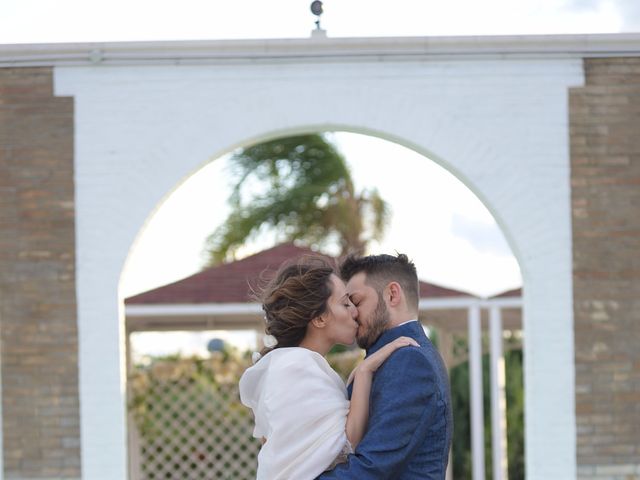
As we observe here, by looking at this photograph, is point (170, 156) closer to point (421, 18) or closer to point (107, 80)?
point (107, 80)

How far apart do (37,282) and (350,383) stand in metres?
3.75

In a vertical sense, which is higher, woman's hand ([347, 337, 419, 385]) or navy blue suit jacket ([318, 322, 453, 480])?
woman's hand ([347, 337, 419, 385])

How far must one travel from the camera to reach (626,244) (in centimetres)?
686

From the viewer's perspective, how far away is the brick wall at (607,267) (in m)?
6.81

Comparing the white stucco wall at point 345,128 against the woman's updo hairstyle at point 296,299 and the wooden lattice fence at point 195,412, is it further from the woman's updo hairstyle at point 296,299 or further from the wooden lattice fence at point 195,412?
the wooden lattice fence at point 195,412

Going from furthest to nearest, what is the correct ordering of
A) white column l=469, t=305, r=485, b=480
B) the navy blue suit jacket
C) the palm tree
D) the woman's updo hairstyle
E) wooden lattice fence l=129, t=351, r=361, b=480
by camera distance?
1. the palm tree
2. wooden lattice fence l=129, t=351, r=361, b=480
3. white column l=469, t=305, r=485, b=480
4. the woman's updo hairstyle
5. the navy blue suit jacket

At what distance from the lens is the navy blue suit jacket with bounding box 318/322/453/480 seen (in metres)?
3.07

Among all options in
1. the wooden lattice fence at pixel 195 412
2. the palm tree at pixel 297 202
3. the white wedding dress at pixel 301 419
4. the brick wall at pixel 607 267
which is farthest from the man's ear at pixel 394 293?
the palm tree at pixel 297 202

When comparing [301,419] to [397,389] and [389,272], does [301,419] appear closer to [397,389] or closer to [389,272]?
[397,389]

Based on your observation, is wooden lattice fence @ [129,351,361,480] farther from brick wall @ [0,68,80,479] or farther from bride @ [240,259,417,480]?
bride @ [240,259,417,480]

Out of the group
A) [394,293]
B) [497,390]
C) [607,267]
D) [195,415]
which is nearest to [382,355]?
[394,293]

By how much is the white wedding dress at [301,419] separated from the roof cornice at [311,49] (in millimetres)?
3832

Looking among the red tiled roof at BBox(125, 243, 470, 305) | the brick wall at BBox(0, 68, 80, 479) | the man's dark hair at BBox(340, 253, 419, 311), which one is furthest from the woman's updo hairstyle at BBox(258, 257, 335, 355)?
the red tiled roof at BBox(125, 243, 470, 305)

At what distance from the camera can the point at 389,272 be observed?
11.2 ft
